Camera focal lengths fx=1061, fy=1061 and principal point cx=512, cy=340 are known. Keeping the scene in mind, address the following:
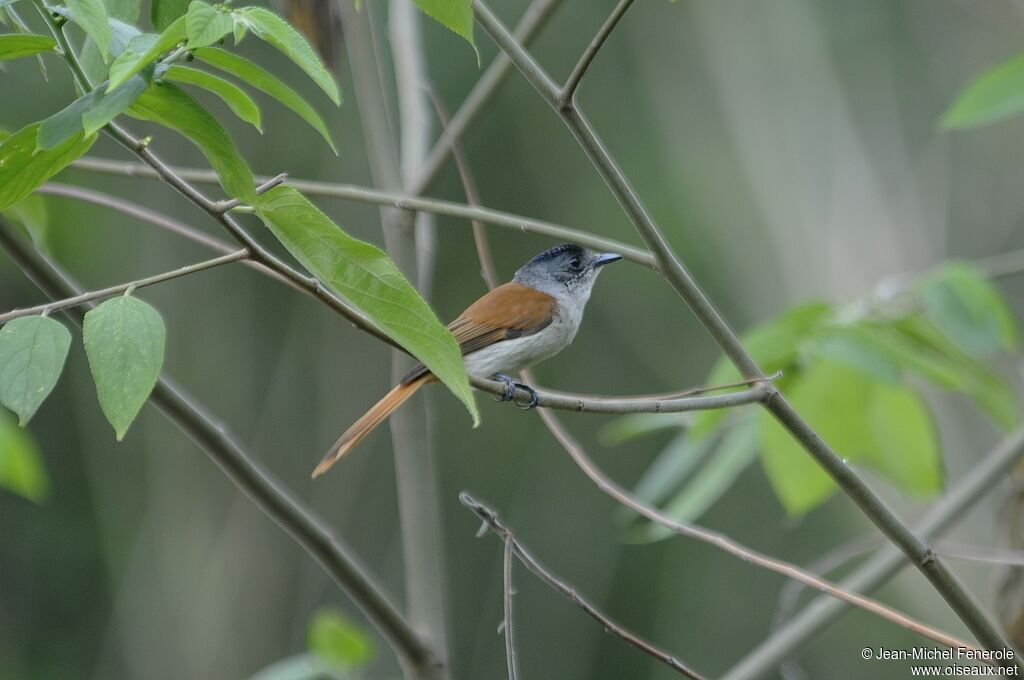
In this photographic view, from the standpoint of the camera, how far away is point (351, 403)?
7.04m

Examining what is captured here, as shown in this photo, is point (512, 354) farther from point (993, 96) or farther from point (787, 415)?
point (787, 415)

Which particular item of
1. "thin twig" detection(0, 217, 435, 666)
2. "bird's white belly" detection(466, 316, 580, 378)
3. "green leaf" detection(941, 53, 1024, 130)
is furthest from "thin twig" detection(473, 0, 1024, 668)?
"bird's white belly" detection(466, 316, 580, 378)

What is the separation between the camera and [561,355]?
8836 millimetres

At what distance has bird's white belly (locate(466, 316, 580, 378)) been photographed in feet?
11.8

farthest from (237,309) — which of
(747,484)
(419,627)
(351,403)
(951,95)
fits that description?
(419,627)

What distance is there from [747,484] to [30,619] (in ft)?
19.8

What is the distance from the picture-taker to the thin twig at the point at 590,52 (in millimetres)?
1573

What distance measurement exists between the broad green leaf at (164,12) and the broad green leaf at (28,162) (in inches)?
7.8

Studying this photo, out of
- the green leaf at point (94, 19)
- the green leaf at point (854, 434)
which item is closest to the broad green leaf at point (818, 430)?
the green leaf at point (854, 434)

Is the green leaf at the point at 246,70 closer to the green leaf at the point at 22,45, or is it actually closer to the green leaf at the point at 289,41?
the green leaf at the point at 289,41

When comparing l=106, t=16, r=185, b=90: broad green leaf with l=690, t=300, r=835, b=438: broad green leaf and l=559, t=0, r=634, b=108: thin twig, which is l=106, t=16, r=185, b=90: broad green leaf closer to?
l=559, t=0, r=634, b=108: thin twig

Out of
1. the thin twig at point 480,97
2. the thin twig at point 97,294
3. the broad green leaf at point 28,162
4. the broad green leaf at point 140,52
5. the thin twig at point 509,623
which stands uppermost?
the thin twig at point 480,97

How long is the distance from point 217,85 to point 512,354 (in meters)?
2.37

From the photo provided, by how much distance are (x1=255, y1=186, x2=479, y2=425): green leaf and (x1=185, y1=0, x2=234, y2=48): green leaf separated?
8.0 inches
